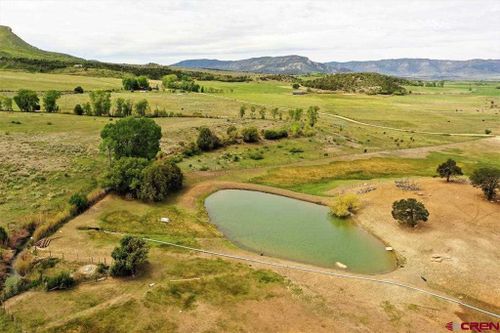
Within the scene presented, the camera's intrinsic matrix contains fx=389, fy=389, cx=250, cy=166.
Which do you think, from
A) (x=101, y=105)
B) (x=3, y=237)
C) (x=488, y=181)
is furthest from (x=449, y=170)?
(x=101, y=105)

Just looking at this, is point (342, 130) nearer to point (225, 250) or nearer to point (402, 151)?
point (402, 151)

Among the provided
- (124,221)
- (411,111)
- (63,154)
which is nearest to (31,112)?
(63,154)

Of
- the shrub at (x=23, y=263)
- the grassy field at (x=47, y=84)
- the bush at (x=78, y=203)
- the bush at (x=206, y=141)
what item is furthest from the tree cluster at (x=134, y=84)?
the shrub at (x=23, y=263)

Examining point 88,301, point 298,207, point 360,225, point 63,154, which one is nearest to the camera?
point 88,301

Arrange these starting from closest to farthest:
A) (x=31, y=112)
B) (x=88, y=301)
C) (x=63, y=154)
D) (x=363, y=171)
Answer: (x=88, y=301) < (x=63, y=154) < (x=363, y=171) < (x=31, y=112)

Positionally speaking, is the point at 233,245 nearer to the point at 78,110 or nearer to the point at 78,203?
the point at 78,203

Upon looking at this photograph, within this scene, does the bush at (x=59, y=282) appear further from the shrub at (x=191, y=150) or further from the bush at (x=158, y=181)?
the shrub at (x=191, y=150)
